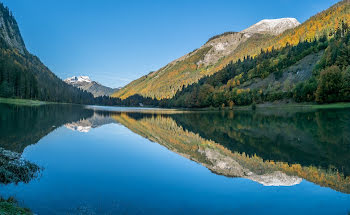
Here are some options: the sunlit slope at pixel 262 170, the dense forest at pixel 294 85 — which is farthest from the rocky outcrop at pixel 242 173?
the dense forest at pixel 294 85

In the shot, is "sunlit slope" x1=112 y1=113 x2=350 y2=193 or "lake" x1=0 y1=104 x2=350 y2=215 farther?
"sunlit slope" x1=112 y1=113 x2=350 y2=193

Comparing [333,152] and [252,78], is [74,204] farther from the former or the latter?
[252,78]

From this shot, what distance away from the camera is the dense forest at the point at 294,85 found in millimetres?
77562

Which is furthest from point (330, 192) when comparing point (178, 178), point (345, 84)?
point (345, 84)

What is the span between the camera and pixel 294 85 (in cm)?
10756

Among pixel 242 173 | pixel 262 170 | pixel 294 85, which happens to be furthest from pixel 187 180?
pixel 294 85

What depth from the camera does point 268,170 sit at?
14844 mm

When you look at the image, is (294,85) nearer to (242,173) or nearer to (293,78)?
(293,78)

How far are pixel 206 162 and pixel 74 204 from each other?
1007cm

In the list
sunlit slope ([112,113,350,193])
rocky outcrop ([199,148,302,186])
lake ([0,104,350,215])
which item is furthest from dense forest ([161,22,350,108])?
rocky outcrop ([199,148,302,186])

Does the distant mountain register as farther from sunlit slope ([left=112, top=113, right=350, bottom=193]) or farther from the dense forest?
sunlit slope ([left=112, top=113, right=350, bottom=193])

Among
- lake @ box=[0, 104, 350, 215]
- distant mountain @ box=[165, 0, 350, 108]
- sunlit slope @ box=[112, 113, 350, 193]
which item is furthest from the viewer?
distant mountain @ box=[165, 0, 350, 108]

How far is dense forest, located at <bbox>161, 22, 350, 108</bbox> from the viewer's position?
77.6m

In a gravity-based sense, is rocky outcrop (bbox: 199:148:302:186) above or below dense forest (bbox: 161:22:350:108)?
below
